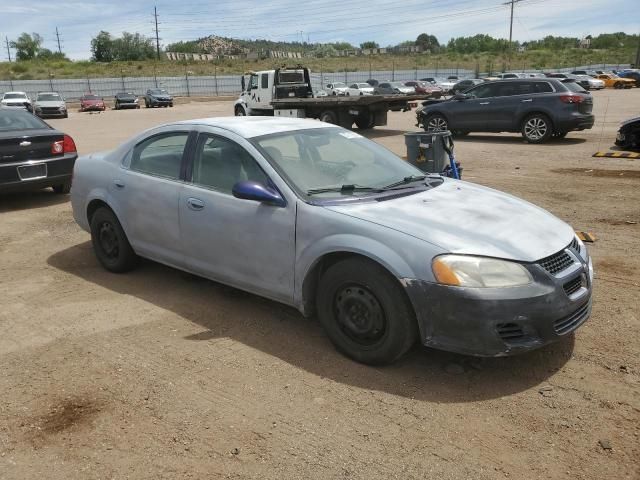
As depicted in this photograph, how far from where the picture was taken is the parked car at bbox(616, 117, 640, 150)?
12.3 metres

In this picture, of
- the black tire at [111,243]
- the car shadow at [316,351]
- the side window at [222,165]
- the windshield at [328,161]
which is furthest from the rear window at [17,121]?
the windshield at [328,161]

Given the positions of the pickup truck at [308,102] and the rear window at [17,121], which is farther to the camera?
the pickup truck at [308,102]

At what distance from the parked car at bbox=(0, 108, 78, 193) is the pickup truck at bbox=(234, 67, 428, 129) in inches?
426

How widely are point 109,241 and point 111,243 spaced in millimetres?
38

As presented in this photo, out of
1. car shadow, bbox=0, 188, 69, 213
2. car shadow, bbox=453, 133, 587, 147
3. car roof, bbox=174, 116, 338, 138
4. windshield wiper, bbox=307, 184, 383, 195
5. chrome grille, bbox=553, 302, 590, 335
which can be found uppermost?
car roof, bbox=174, 116, 338, 138

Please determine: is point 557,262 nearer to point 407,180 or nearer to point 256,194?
point 407,180

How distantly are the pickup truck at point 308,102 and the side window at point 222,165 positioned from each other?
555 inches

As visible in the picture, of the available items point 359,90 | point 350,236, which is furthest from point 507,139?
point 359,90

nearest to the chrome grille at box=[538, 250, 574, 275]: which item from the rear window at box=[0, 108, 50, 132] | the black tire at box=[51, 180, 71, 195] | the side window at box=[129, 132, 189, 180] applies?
the side window at box=[129, 132, 189, 180]

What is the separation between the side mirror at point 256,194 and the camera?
3.80 metres

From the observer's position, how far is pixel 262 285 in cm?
405

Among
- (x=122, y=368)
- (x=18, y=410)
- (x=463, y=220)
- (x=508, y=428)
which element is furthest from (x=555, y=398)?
(x=18, y=410)

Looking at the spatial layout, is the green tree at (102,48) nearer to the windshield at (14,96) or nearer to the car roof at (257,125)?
the windshield at (14,96)

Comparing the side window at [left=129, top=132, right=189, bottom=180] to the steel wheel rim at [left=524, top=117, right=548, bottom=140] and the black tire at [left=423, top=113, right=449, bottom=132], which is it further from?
the black tire at [left=423, top=113, right=449, bottom=132]
